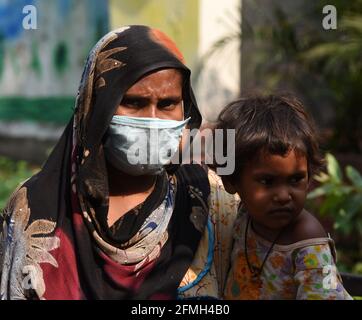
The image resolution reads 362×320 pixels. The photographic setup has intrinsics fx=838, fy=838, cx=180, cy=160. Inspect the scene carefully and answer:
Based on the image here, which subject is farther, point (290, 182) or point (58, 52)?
point (58, 52)

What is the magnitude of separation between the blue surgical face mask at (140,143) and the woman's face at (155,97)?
2 centimetres

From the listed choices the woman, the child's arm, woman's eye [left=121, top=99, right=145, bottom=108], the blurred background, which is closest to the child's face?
the child's arm

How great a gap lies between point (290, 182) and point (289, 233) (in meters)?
0.15

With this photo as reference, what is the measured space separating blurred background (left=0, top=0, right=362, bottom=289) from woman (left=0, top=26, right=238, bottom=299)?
159cm

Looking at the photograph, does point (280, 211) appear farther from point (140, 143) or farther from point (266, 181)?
point (140, 143)

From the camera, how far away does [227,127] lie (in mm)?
2668

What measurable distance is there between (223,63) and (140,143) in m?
4.56

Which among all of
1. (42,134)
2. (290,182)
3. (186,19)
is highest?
Answer: (186,19)

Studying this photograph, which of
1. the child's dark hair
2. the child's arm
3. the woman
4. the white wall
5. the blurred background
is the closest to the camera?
the child's arm

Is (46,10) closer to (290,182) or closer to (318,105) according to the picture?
(318,105)

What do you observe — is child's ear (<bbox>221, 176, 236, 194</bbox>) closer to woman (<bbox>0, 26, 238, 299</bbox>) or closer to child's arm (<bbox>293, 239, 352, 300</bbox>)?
woman (<bbox>0, 26, 238, 299</bbox>)

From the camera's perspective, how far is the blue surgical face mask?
8.63 feet
